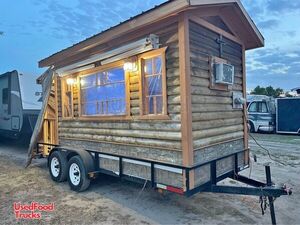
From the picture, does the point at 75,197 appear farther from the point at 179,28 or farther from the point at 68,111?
the point at 179,28

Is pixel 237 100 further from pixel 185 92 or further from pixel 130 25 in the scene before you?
pixel 130 25

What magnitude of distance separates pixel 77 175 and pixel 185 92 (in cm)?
324

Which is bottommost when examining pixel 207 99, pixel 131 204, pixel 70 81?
pixel 131 204

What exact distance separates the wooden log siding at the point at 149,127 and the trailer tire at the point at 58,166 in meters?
0.70

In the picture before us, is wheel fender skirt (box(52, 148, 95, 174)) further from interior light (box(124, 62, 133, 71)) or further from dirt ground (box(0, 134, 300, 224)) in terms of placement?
interior light (box(124, 62, 133, 71))

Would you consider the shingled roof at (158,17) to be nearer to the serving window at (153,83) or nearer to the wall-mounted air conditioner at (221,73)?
the serving window at (153,83)

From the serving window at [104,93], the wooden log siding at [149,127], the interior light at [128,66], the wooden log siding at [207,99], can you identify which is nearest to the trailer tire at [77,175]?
the wooden log siding at [149,127]

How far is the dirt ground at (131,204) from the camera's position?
417 cm

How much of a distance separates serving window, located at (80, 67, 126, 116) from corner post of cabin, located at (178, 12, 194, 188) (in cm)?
146

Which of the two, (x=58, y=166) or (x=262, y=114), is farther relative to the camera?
(x=262, y=114)

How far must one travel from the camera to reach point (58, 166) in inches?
250

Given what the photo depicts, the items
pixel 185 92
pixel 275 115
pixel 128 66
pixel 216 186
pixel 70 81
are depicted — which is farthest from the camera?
pixel 275 115

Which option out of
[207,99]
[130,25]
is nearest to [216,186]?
[207,99]

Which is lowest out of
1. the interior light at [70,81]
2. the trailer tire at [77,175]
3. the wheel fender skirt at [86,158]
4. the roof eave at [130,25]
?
the trailer tire at [77,175]
